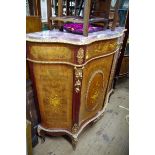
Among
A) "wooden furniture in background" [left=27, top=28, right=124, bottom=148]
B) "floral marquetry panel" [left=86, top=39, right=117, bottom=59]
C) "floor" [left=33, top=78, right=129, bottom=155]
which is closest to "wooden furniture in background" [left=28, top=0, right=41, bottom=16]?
"wooden furniture in background" [left=27, top=28, right=124, bottom=148]

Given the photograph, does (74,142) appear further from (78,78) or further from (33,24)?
(33,24)

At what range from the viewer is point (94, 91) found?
1530mm

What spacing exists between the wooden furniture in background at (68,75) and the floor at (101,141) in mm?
112

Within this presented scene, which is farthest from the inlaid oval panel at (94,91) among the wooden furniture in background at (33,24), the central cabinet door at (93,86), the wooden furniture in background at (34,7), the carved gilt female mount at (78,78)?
the wooden furniture in background at (34,7)

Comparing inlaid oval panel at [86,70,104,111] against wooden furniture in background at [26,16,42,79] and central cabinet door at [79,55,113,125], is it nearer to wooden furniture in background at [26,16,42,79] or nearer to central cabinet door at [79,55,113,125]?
central cabinet door at [79,55,113,125]

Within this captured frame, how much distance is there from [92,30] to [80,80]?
47cm

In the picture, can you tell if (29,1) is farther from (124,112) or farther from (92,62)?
(124,112)

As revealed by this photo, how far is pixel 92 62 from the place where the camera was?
4.34 ft

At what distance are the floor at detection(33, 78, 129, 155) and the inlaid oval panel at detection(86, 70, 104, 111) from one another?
0.32 meters

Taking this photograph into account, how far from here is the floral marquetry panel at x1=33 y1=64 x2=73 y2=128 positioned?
1.24 metres

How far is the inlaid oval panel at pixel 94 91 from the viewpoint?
1435 millimetres

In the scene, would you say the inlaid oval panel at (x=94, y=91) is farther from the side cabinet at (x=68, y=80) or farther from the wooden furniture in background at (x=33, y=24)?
the wooden furniture in background at (x=33, y=24)

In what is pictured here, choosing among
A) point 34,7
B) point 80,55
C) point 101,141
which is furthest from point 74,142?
point 34,7
